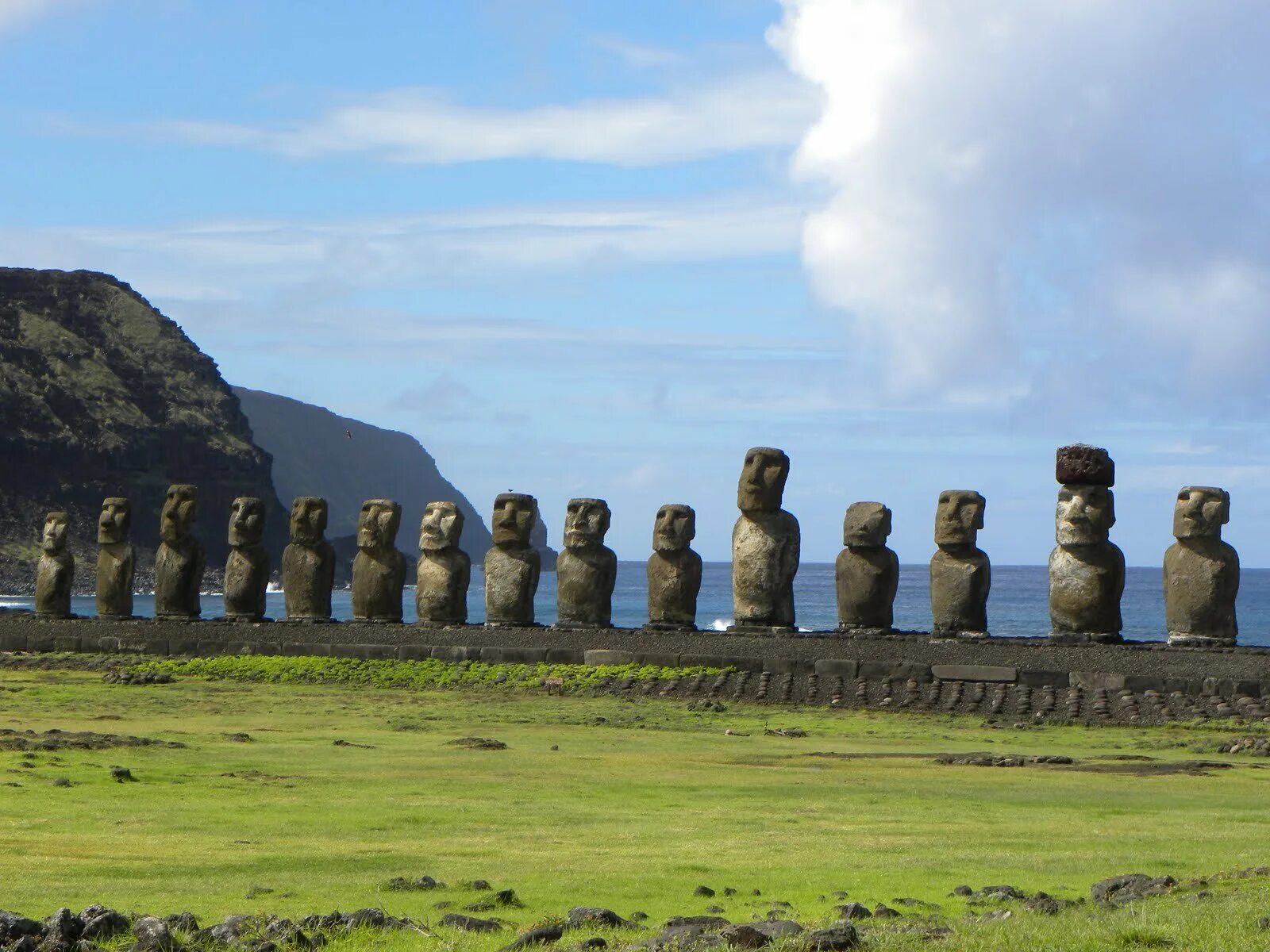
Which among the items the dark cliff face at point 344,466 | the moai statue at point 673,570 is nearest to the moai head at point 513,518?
the moai statue at point 673,570

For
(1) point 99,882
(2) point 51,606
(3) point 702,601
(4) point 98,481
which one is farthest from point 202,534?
(1) point 99,882

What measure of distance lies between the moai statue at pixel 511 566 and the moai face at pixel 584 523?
2.91 ft

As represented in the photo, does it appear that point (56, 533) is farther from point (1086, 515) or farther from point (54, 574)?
point (1086, 515)

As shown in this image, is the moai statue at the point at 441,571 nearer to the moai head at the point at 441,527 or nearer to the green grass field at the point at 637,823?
the moai head at the point at 441,527

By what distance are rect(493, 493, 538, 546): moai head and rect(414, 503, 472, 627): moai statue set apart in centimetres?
52

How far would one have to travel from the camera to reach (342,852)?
31.7 feet

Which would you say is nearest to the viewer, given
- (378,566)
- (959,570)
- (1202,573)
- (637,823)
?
(637,823)

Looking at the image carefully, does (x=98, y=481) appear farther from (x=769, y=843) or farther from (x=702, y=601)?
(x=769, y=843)

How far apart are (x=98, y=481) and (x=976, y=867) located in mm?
90239

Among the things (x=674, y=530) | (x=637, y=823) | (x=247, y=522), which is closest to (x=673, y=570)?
(x=674, y=530)

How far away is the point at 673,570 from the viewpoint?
2338 centimetres

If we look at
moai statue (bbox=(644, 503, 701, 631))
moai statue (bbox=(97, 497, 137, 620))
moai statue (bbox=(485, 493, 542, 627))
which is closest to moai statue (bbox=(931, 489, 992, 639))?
moai statue (bbox=(644, 503, 701, 631))

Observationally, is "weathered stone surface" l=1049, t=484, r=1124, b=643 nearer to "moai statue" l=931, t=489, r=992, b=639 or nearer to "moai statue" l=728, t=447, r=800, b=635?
"moai statue" l=931, t=489, r=992, b=639

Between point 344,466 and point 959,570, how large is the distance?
145045mm
